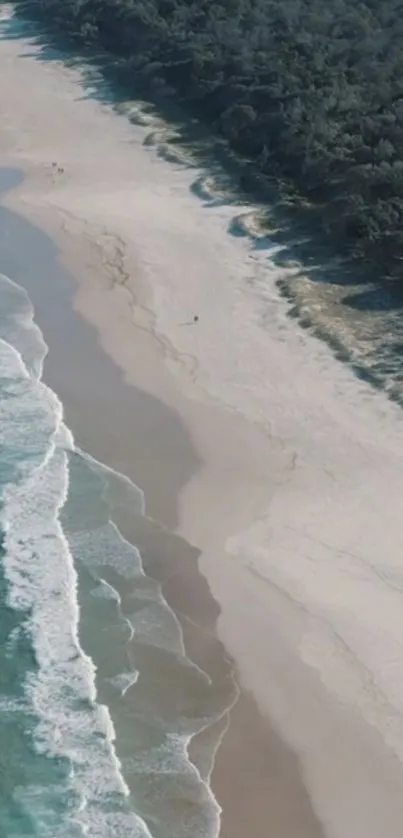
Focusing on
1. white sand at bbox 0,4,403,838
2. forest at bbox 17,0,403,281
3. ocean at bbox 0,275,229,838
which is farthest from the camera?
forest at bbox 17,0,403,281

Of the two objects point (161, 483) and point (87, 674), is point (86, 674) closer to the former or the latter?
point (87, 674)

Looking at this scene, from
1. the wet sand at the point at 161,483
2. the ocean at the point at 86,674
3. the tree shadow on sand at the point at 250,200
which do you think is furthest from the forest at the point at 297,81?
the ocean at the point at 86,674

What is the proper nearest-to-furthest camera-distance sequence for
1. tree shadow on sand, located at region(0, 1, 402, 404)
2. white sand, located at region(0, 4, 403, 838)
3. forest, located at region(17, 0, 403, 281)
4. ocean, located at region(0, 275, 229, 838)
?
ocean, located at region(0, 275, 229, 838)
white sand, located at region(0, 4, 403, 838)
tree shadow on sand, located at region(0, 1, 402, 404)
forest, located at region(17, 0, 403, 281)

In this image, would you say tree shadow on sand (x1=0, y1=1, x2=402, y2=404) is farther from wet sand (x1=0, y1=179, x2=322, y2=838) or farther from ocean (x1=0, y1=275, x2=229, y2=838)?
ocean (x1=0, y1=275, x2=229, y2=838)

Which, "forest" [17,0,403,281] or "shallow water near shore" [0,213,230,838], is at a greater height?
"forest" [17,0,403,281]

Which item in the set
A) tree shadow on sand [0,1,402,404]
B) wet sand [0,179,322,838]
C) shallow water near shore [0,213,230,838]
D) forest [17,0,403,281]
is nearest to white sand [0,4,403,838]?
wet sand [0,179,322,838]

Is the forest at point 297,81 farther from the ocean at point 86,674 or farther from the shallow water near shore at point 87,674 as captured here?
the shallow water near shore at point 87,674
